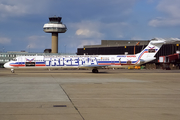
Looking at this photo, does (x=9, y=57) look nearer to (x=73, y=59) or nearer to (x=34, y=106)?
(x=73, y=59)

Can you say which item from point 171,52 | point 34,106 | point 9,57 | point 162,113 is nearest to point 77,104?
point 34,106

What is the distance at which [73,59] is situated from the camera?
164 ft

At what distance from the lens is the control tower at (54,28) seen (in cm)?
12750

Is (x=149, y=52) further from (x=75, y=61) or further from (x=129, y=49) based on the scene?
(x=129, y=49)

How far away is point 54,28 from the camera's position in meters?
127

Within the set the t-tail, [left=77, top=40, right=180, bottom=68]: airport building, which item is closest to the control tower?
[left=77, top=40, right=180, bottom=68]: airport building

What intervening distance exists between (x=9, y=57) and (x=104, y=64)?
57.7 m

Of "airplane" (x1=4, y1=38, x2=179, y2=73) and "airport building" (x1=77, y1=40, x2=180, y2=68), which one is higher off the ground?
"airport building" (x1=77, y1=40, x2=180, y2=68)

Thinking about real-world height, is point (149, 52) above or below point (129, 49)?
below

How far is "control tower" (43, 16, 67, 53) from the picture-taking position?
127500mm

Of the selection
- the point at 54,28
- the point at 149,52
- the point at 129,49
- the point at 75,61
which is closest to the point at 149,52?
the point at 149,52

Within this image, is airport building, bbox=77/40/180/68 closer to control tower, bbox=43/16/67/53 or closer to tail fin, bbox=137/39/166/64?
control tower, bbox=43/16/67/53

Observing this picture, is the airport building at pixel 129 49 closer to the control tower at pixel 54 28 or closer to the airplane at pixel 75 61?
the control tower at pixel 54 28

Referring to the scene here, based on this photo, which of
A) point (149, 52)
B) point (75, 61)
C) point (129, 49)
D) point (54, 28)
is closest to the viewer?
point (75, 61)
